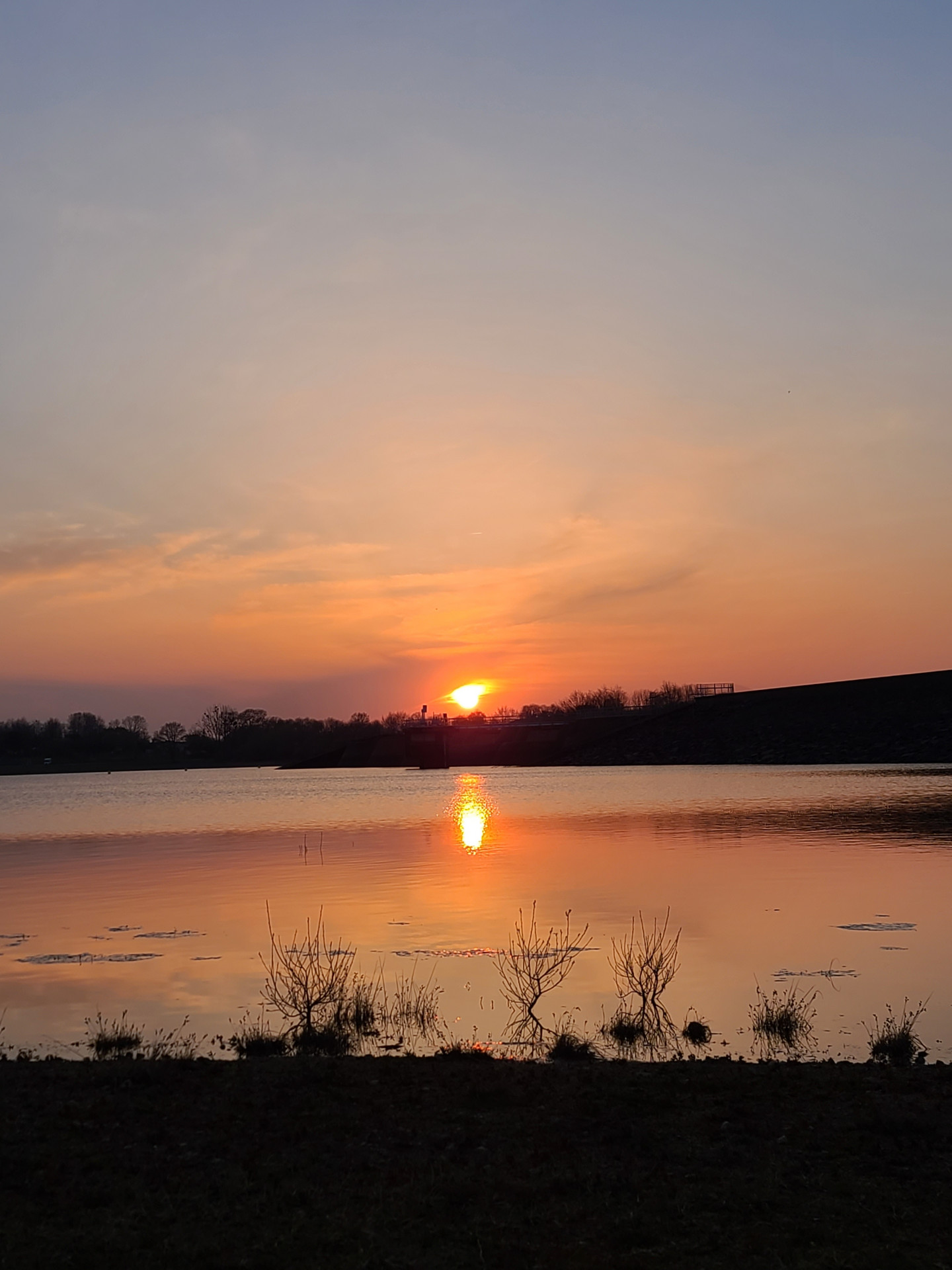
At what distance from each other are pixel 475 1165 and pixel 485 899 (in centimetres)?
2417

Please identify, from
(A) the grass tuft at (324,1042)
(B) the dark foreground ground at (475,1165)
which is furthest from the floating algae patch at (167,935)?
(B) the dark foreground ground at (475,1165)

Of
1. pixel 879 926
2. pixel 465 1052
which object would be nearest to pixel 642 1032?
pixel 465 1052

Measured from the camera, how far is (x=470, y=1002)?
67.9ft

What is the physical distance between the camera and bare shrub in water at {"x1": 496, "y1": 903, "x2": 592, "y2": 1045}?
18969 mm

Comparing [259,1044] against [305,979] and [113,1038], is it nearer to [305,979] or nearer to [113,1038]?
[113,1038]

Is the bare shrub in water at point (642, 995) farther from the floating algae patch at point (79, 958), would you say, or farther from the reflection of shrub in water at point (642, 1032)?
the floating algae patch at point (79, 958)

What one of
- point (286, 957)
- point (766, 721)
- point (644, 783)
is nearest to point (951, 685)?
point (766, 721)

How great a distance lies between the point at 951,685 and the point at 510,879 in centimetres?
12220

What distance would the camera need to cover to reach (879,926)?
27.7m

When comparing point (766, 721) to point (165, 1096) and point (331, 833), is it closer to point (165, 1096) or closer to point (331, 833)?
point (331, 833)

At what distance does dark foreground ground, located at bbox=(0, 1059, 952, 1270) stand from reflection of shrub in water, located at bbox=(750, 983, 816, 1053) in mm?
2510

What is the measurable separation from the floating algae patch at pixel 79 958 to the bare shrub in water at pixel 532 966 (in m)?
8.06

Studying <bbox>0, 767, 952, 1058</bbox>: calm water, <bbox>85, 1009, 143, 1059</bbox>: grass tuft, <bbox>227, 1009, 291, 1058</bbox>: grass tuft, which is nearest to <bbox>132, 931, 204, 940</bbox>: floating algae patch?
<bbox>0, 767, 952, 1058</bbox>: calm water

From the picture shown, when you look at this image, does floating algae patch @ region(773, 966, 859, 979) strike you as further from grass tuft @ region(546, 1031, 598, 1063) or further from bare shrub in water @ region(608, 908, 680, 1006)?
grass tuft @ region(546, 1031, 598, 1063)
